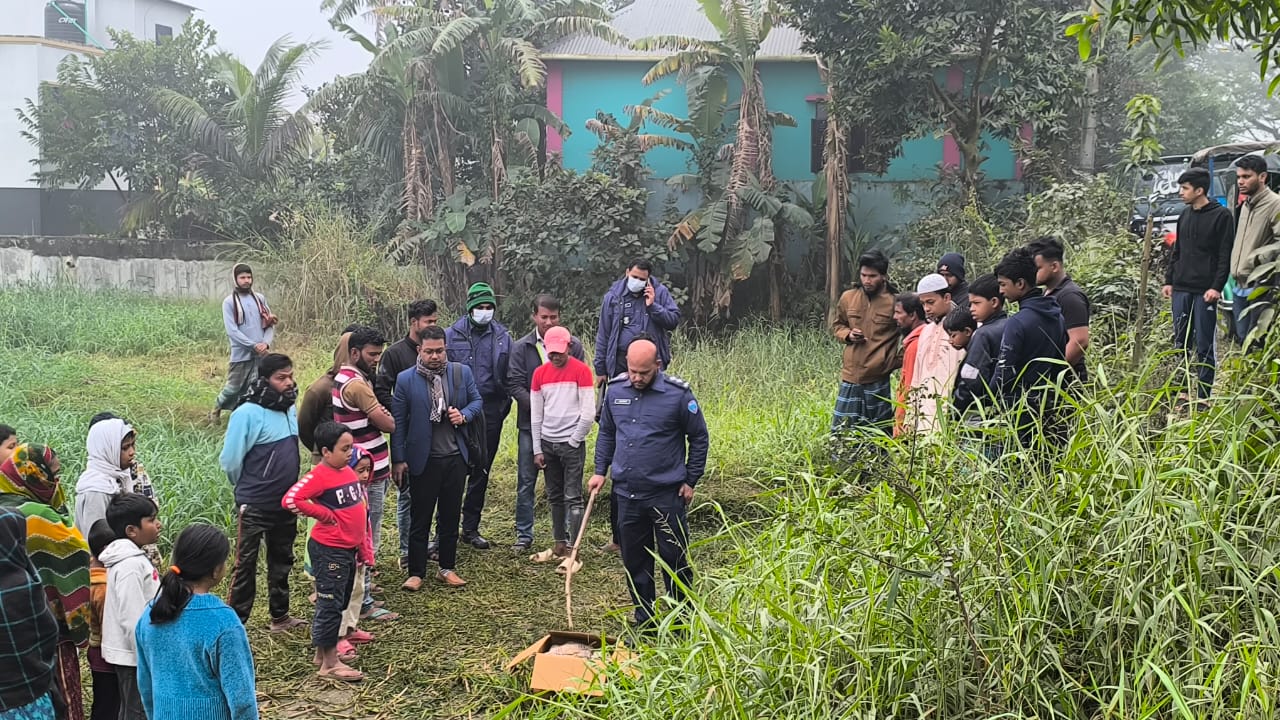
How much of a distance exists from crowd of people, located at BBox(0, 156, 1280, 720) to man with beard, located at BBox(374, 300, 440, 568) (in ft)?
0.05

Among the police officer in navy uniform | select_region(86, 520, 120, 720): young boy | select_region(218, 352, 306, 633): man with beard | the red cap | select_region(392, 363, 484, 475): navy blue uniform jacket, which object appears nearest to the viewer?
select_region(86, 520, 120, 720): young boy

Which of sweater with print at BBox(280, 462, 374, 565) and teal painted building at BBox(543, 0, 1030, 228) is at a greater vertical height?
teal painted building at BBox(543, 0, 1030, 228)

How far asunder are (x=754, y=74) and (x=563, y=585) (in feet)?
35.2

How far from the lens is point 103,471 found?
202 inches

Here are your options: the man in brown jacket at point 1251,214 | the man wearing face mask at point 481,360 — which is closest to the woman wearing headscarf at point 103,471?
the man wearing face mask at point 481,360

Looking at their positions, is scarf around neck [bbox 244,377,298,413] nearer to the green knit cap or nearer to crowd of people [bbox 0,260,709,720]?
crowd of people [bbox 0,260,709,720]

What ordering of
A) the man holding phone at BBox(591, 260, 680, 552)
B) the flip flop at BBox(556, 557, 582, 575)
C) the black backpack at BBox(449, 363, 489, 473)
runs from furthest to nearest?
the man holding phone at BBox(591, 260, 680, 552)
the flip flop at BBox(556, 557, 582, 575)
the black backpack at BBox(449, 363, 489, 473)

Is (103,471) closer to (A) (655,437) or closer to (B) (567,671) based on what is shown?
(B) (567,671)

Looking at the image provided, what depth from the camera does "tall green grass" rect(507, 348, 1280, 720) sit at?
11.4ft

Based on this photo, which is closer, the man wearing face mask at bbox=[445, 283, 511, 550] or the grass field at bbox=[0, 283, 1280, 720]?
the grass field at bbox=[0, 283, 1280, 720]

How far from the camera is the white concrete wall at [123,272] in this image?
1947 cm

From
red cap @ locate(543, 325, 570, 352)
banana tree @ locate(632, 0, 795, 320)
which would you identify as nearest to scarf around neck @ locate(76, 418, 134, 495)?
red cap @ locate(543, 325, 570, 352)

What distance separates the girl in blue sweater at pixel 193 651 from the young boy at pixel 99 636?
0.84m

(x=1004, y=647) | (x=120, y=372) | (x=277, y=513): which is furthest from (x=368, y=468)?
(x=120, y=372)
